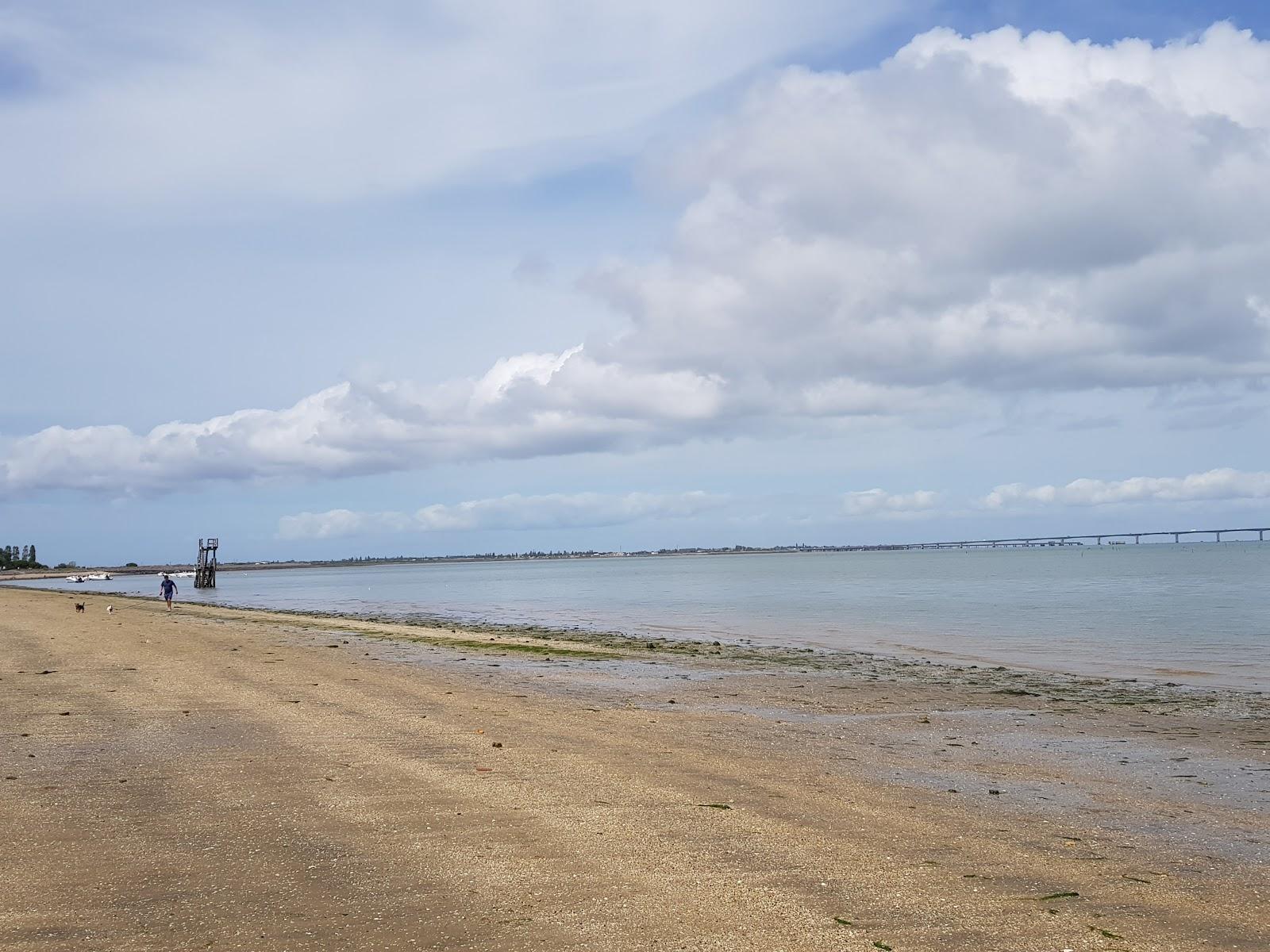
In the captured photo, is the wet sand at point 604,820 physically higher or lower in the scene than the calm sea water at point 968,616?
higher

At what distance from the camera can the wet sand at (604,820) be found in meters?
6.00

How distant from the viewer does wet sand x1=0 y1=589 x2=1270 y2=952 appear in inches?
236

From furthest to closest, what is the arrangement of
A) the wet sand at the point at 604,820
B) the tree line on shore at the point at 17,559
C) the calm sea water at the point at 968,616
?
1. the tree line on shore at the point at 17,559
2. the calm sea water at the point at 968,616
3. the wet sand at the point at 604,820

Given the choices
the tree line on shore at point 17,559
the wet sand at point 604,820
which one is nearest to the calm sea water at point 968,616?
the wet sand at point 604,820

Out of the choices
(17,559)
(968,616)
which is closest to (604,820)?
(968,616)

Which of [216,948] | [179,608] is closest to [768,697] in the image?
[216,948]

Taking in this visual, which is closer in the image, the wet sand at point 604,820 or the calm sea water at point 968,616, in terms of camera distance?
the wet sand at point 604,820

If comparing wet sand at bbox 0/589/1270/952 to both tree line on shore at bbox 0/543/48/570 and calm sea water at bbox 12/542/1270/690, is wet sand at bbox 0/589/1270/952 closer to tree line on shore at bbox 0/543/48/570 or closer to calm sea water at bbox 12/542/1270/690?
calm sea water at bbox 12/542/1270/690

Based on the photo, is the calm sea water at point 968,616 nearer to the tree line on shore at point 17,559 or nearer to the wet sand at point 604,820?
the wet sand at point 604,820

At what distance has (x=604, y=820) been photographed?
821cm

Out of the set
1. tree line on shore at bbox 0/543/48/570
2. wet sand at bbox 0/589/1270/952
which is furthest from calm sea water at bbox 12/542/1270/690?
tree line on shore at bbox 0/543/48/570

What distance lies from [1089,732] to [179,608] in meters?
47.9

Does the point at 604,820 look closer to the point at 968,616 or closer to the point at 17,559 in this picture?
the point at 968,616

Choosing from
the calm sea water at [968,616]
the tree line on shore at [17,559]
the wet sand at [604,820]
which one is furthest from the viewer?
the tree line on shore at [17,559]
